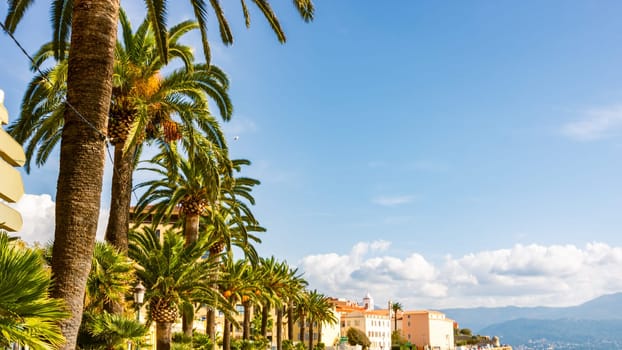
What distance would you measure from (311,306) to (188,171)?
47596 millimetres

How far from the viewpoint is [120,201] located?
20016 mm

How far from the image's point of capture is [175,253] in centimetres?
2683

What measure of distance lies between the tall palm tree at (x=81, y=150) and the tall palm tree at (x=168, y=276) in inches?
604

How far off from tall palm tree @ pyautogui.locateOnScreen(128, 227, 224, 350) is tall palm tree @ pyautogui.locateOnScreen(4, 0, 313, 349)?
15345 millimetres

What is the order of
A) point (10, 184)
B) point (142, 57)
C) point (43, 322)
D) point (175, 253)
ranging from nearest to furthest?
point (43, 322) < point (10, 184) < point (142, 57) < point (175, 253)

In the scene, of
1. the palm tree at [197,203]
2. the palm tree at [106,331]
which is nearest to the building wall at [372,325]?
the palm tree at [197,203]

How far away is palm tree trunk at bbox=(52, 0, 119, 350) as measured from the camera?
424 inches

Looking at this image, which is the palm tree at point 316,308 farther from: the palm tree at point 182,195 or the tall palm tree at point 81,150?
the tall palm tree at point 81,150

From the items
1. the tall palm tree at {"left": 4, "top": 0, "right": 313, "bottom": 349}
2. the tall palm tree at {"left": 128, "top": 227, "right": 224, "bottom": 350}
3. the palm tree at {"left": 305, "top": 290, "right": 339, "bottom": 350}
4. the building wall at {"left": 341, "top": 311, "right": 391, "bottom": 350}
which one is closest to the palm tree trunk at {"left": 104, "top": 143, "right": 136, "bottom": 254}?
the tall palm tree at {"left": 128, "top": 227, "right": 224, "bottom": 350}

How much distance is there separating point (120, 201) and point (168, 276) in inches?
288

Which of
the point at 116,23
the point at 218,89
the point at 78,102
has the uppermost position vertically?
the point at 218,89

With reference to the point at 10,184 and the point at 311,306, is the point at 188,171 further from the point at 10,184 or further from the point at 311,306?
the point at 311,306

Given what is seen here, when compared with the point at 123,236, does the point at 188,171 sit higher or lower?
higher

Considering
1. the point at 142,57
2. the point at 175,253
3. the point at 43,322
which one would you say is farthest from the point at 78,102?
the point at 175,253
